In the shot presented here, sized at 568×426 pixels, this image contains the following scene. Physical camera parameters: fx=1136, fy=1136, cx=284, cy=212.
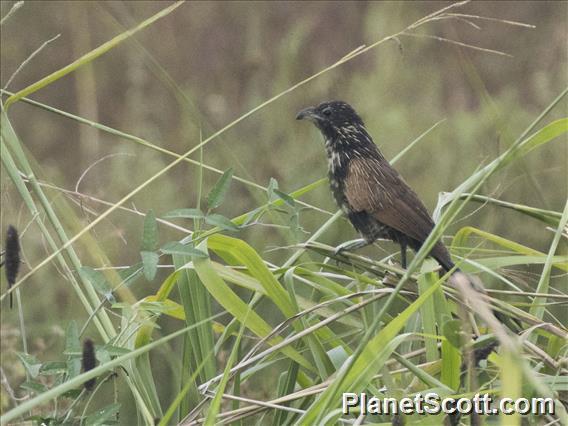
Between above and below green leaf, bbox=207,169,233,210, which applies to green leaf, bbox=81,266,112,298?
below

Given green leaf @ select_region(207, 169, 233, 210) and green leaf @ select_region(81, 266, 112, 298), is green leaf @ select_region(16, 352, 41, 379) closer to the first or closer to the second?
green leaf @ select_region(81, 266, 112, 298)

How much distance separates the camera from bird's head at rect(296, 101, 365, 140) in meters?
3.55

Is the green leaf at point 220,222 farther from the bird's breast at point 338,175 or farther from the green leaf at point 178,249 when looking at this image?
the bird's breast at point 338,175

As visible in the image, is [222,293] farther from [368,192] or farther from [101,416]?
[368,192]

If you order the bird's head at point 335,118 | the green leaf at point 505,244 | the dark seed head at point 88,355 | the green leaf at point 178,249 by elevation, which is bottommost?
the dark seed head at point 88,355

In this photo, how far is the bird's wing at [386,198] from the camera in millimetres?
3096

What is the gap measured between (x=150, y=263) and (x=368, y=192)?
112 cm

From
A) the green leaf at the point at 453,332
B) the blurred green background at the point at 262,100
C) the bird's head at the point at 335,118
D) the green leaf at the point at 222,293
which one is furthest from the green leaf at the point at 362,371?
A: the bird's head at the point at 335,118

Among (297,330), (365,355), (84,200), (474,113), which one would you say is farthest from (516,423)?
(474,113)

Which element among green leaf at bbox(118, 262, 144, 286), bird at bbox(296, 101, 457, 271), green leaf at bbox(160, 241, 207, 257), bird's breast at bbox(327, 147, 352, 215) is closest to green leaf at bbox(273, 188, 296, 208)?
green leaf at bbox(160, 241, 207, 257)

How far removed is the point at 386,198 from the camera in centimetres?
321

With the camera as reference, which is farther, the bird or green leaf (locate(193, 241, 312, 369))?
the bird

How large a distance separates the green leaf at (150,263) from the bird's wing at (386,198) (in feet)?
3.31

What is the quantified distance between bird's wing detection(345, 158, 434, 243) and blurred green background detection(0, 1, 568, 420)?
16.8 inches
